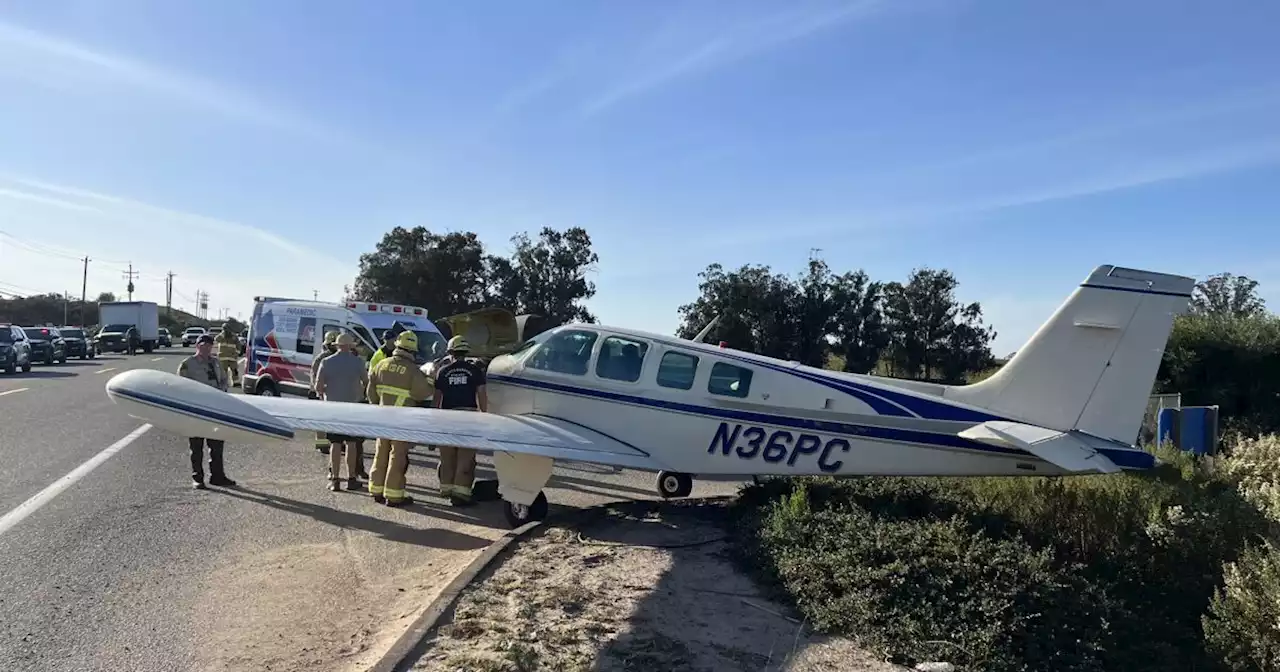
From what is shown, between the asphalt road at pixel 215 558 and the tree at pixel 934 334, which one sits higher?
the tree at pixel 934 334

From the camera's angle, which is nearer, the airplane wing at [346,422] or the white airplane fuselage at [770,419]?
the airplane wing at [346,422]

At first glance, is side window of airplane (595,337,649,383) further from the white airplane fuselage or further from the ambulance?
the ambulance

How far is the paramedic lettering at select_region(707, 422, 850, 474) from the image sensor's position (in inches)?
318

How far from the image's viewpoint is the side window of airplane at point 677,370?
8570 millimetres

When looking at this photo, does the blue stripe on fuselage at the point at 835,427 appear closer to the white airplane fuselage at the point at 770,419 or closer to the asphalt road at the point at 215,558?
the white airplane fuselage at the point at 770,419

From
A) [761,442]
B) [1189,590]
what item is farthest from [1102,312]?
[761,442]

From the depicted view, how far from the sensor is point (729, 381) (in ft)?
27.7

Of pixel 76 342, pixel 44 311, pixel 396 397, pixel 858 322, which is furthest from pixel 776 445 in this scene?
pixel 44 311

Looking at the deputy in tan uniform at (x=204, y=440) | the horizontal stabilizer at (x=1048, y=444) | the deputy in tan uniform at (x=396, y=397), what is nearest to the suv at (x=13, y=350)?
the deputy in tan uniform at (x=204, y=440)

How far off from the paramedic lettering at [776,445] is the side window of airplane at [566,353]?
5.69ft

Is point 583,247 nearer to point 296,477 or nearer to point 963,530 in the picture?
point 296,477

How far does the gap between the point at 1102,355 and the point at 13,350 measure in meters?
34.3

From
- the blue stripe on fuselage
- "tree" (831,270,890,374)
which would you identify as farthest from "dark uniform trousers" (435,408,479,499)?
"tree" (831,270,890,374)

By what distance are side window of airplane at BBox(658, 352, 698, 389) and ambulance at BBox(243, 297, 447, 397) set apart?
321 inches
